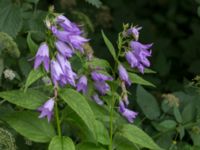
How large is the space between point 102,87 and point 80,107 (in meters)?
0.28

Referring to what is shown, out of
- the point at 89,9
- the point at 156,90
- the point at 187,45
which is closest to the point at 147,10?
the point at 187,45

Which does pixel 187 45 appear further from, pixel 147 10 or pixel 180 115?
pixel 180 115

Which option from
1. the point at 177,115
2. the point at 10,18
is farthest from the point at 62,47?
the point at 177,115

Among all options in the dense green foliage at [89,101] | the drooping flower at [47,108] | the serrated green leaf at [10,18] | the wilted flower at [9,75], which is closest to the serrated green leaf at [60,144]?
the dense green foliage at [89,101]

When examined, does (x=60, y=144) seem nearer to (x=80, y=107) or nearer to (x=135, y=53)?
(x=80, y=107)

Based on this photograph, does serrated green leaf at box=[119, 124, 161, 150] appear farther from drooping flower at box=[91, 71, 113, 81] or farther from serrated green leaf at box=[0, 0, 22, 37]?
serrated green leaf at box=[0, 0, 22, 37]

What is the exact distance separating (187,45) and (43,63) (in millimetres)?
2705

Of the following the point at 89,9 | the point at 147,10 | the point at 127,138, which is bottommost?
the point at 147,10

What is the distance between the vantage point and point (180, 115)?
122 inches

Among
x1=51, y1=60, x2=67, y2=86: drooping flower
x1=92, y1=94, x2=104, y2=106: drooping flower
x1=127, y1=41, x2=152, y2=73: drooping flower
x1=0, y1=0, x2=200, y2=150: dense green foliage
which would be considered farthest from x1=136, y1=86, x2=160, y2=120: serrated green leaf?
x1=51, y1=60, x2=67, y2=86: drooping flower

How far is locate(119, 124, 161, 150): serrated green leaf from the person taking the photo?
2.51 m

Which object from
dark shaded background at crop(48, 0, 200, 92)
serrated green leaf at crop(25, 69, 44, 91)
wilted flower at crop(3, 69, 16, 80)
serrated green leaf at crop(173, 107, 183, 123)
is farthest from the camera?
dark shaded background at crop(48, 0, 200, 92)

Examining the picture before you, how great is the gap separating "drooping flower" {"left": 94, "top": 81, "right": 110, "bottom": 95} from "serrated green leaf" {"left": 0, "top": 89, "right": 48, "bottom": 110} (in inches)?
9.3

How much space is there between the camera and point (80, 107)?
7.49ft
